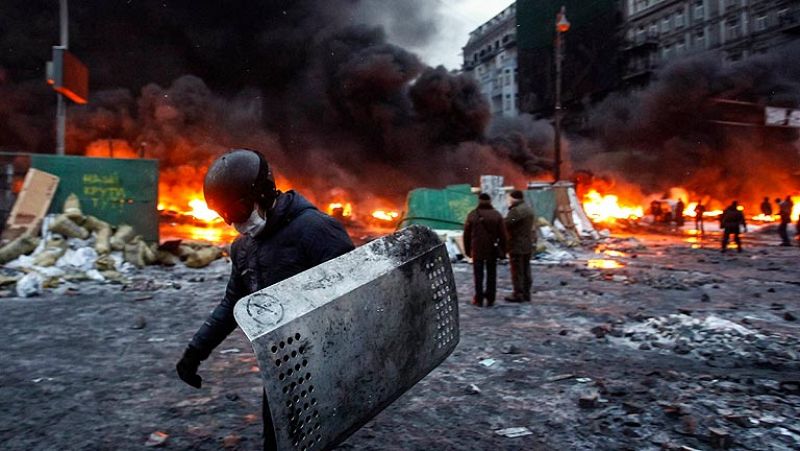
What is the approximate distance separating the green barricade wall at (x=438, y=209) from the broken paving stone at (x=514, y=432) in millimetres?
9553

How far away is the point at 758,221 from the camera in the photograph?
24516 mm

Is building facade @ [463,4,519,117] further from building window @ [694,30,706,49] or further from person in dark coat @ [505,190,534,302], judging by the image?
person in dark coat @ [505,190,534,302]

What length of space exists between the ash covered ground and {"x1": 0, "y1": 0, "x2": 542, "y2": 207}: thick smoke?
2018cm

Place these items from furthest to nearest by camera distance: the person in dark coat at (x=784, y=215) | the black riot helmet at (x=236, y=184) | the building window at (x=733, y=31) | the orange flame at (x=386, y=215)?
the building window at (x=733, y=31)
the orange flame at (x=386, y=215)
the person in dark coat at (x=784, y=215)
the black riot helmet at (x=236, y=184)

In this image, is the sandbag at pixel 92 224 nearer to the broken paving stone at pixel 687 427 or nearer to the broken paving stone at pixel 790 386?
the broken paving stone at pixel 687 427

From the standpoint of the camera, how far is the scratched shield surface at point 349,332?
128 cm

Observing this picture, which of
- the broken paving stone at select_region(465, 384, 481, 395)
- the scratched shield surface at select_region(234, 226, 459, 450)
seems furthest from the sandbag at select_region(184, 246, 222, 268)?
the scratched shield surface at select_region(234, 226, 459, 450)

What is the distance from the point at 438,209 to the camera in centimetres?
1281

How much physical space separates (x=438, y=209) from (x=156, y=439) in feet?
33.6

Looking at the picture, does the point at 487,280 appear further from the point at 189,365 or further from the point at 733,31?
the point at 733,31

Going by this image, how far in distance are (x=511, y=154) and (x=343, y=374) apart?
2856 centimetres

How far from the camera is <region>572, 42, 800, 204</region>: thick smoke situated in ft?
102

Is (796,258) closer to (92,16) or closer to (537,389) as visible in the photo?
(537,389)

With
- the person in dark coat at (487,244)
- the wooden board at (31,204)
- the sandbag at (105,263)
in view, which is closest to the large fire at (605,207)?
the person in dark coat at (487,244)
